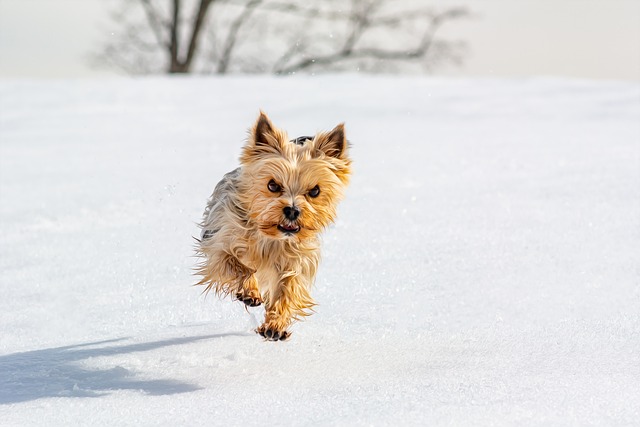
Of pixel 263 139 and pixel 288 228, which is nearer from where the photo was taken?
pixel 288 228

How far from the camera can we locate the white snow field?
4441 millimetres

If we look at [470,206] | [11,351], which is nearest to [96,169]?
[470,206]

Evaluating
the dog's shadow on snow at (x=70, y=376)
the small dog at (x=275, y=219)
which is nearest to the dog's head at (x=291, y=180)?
the small dog at (x=275, y=219)

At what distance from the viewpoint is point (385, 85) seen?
16.0 m

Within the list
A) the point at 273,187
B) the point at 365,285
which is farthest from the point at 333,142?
the point at 365,285

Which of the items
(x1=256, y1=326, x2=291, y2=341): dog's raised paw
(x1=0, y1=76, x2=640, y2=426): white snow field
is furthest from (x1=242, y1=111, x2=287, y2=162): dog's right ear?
(x1=0, y1=76, x2=640, y2=426): white snow field

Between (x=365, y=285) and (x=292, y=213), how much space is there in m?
1.79

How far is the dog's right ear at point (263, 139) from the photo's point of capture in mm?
5078

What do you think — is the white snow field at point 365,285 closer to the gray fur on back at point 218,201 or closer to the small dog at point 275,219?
the small dog at point 275,219

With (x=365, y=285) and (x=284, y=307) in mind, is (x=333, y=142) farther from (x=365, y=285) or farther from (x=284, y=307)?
(x=365, y=285)

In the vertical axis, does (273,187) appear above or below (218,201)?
above

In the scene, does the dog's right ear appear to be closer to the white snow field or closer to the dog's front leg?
the dog's front leg

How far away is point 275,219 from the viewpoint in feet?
15.8

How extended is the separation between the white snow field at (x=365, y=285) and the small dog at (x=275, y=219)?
364 mm
